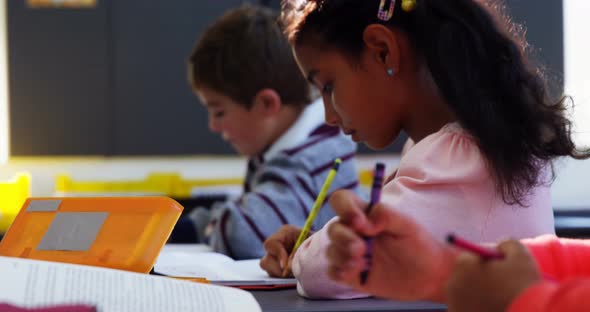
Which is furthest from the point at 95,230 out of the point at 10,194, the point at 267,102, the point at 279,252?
the point at 10,194

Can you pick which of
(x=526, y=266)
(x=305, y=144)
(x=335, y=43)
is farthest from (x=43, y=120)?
(x=526, y=266)

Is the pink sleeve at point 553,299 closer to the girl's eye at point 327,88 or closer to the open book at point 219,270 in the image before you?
the open book at point 219,270

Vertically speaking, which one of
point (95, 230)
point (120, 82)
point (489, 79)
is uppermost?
point (489, 79)

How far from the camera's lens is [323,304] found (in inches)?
30.0

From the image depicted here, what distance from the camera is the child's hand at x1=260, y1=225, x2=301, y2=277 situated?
1.00 meters

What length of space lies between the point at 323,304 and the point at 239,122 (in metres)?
1.11

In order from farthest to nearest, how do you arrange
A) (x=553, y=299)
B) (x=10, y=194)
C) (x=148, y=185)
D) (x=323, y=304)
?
(x=148, y=185) < (x=10, y=194) < (x=323, y=304) < (x=553, y=299)

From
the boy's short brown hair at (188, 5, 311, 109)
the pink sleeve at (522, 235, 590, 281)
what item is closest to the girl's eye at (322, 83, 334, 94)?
the pink sleeve at (522, 235, 590, 281)

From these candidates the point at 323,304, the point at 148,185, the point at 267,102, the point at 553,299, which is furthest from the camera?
the point at 148,185

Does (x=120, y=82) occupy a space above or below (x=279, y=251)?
below

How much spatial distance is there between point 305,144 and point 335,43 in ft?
1.84

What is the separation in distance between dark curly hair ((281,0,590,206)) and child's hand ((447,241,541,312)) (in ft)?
1.45

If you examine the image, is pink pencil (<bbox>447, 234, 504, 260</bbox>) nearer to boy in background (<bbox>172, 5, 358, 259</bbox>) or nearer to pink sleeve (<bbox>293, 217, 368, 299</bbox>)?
pink sleeve (<bbox>293, 217, 368, 299</bbox>)

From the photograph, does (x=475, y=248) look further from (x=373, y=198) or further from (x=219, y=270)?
(x=219, y=270)
